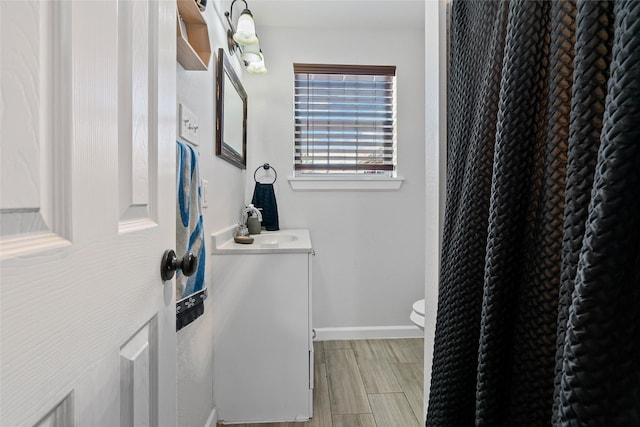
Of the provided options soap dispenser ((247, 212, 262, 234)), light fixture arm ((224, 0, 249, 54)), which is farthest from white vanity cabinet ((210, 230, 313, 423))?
light fixture arm ((224, 0, 249, 54))

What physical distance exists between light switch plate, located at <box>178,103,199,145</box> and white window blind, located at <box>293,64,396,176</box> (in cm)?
138

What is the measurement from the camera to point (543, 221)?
421 mm

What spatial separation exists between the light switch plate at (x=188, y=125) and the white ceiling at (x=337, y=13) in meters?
1.30

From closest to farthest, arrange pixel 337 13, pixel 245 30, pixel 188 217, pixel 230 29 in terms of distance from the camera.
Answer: pixel 188 217 → pixel 245 30 → pixel 230 29 → pixel 337 13

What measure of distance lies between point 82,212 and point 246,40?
166 centimetres

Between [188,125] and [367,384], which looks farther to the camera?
[367,384]

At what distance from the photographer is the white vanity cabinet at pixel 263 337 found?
1622 millimetres

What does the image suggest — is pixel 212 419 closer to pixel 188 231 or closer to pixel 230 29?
pixel 188 231

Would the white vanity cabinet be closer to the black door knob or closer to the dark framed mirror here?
the dark framed mirror

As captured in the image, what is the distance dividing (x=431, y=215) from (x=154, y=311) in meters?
0.68

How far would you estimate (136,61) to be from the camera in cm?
59

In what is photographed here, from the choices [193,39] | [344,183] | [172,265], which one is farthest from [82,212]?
[344,183]

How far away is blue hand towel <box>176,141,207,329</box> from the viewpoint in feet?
3.30

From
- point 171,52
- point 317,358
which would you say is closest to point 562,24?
point 171,52
